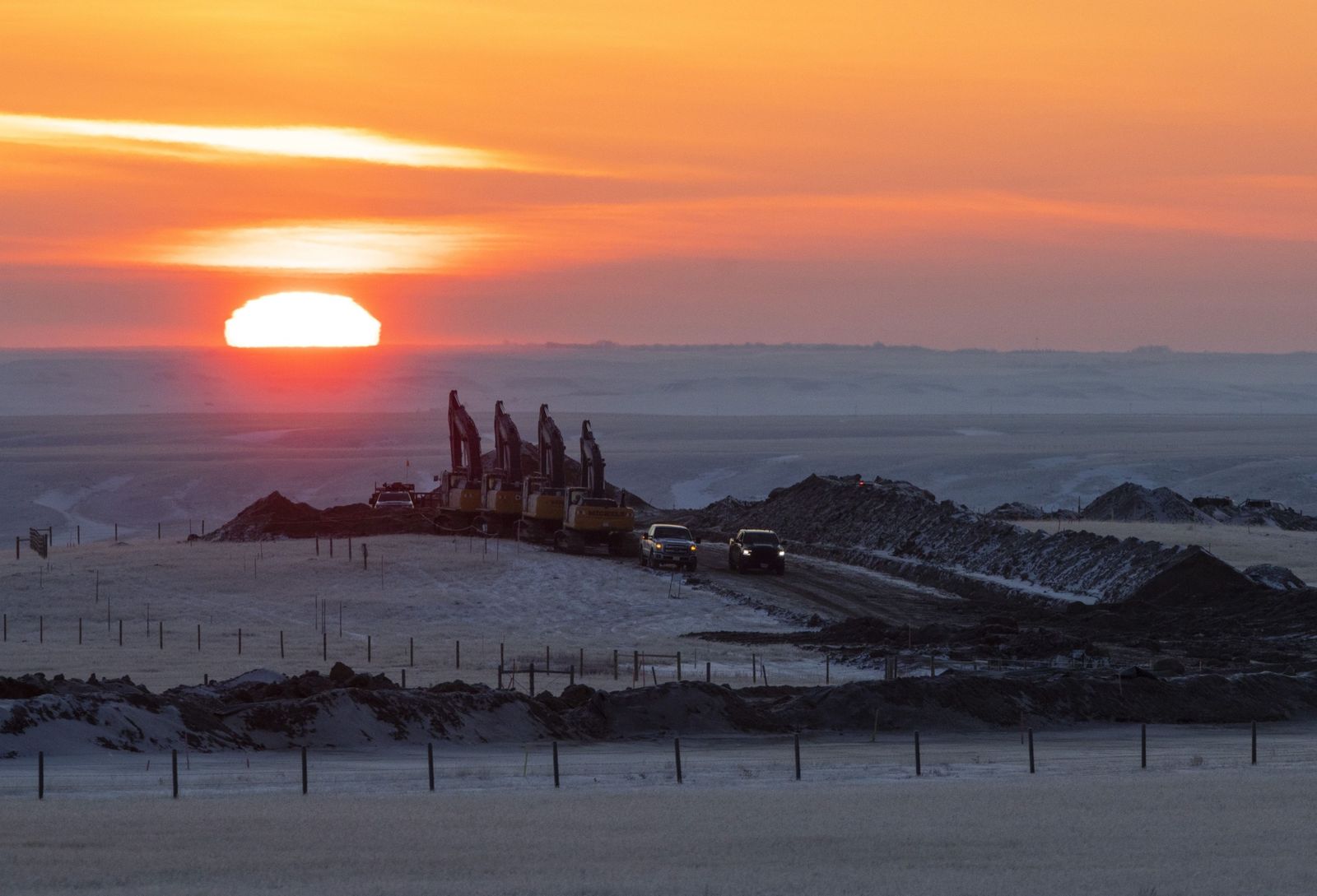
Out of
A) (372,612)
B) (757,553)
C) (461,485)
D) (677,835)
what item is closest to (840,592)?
(757,553)

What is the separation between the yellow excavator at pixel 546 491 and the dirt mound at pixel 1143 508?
28.0 m

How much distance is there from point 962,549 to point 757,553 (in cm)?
981

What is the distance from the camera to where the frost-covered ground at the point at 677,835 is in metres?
20.1

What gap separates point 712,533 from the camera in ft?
259

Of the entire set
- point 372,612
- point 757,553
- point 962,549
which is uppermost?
point 757,553

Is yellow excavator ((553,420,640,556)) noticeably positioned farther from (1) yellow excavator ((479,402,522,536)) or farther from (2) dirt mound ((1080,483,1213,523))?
(2) dirt mound ((1080,483,1213,523))

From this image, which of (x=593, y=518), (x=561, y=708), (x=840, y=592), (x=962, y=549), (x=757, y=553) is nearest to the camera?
(x=561, y=708)

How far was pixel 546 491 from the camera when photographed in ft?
231

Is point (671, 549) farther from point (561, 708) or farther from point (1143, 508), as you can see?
point (1143, 508)

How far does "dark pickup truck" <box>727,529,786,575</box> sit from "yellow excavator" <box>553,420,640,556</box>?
5492 mm

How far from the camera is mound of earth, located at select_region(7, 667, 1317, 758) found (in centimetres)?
2952

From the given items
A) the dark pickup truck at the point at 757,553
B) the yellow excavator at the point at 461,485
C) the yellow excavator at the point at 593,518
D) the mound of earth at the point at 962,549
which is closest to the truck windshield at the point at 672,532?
the dark pickup truck at the point at 757,553

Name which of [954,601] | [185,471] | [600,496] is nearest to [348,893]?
[954,601]

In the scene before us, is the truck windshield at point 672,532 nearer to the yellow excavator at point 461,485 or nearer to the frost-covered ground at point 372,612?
the frost-covered ground at point 372,612
